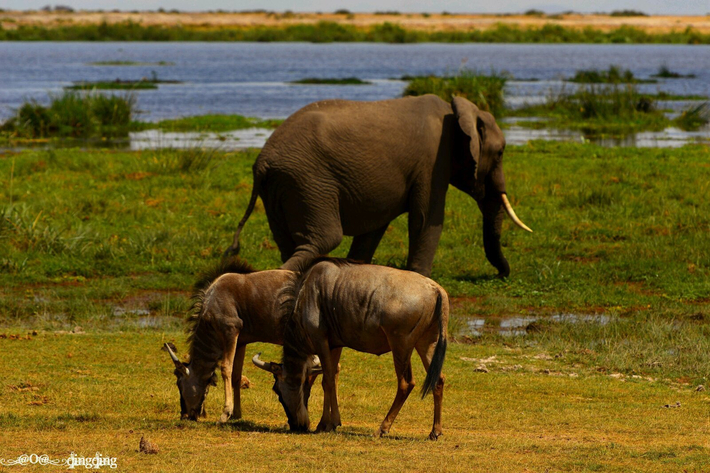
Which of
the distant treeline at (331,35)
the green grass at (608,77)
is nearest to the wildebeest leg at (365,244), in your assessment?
the green grass at (608,77)

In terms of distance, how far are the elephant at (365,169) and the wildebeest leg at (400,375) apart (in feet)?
8.51

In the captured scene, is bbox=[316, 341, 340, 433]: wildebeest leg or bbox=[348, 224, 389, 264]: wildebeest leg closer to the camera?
bbox=[316, 341, 340, 433]: wildebeest leg

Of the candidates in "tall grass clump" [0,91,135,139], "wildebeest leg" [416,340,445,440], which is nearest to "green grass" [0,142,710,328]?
"wildebeest leg" [416,340,445,440]

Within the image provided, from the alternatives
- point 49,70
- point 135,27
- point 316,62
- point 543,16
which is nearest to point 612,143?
point 49,70

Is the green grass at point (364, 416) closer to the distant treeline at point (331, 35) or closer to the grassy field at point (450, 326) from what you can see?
the grassy field at point (450, 326)

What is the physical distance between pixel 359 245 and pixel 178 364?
3823 millimetres

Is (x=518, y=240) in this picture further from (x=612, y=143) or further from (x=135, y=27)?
(x=135, y=27)

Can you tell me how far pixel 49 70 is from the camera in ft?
194

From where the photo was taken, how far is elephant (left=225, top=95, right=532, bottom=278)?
360 inches

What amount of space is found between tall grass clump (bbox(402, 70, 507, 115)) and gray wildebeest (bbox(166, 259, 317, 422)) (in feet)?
65.7

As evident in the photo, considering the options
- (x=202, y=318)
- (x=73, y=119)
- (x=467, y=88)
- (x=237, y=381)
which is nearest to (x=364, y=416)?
(x=237, y=381)

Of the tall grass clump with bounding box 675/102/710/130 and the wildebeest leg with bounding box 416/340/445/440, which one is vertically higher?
the wildebeest leg with bounding box 416/340/445/440

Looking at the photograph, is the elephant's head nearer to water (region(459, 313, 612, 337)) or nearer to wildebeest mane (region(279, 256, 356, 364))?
water (region(459, 313, 612, 337))

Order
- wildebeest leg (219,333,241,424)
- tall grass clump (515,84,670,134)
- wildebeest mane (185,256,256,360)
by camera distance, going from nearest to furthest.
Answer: wildebeest leg (219,333,241,424) < wildebeest mane (185,256,256,360) < tall grass clump (515,84,670,134)
